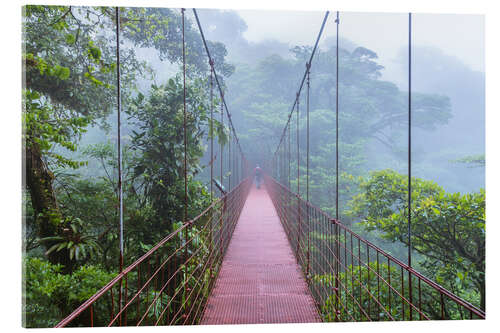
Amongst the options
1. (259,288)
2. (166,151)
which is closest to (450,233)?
(259,288)

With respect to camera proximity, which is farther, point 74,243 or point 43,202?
point 43,202

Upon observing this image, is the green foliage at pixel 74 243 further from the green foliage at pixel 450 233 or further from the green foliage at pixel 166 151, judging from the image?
the green foliage at pixel 450 233

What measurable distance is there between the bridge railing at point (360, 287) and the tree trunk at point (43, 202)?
176 centimetres

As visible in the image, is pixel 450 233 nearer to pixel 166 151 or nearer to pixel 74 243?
pixel 166 151

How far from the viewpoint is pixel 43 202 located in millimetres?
2363

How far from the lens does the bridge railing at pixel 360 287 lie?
3.01ft

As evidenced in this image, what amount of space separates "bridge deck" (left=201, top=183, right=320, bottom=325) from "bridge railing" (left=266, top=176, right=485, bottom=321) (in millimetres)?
93

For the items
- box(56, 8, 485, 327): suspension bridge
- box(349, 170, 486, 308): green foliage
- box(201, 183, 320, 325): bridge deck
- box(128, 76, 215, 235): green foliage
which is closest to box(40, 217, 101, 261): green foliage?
box(56, 8, 485, 327): suspension bridge

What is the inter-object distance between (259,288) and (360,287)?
0.86 meters

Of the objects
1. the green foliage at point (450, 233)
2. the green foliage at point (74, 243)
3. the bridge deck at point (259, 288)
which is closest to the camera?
the bridge deck at point (259, 288)

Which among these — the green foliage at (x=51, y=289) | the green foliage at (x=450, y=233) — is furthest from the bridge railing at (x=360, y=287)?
the green foliage at (x=51, y=289)

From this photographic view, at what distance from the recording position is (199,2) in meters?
1.45

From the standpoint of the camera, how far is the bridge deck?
60.1 inches
